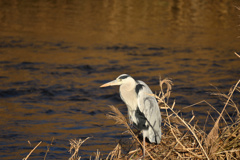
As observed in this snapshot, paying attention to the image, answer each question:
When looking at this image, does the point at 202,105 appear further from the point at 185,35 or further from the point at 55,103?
the point at 185,35

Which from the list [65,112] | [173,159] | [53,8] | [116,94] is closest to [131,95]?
[173,159]

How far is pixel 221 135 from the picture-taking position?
4.29m

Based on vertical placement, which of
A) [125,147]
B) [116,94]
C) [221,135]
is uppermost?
[221,135]

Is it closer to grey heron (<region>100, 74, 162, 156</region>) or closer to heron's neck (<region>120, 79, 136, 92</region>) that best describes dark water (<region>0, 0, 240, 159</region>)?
grey heron (<region>100, 74, 162, 156</region>)

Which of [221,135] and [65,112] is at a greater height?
[221,135]

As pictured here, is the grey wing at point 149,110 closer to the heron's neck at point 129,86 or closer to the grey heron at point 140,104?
the grey heron at point 140,104

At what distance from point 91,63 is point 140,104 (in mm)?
7468

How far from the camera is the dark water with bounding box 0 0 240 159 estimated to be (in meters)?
8.28

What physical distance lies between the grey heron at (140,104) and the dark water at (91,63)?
1689mm

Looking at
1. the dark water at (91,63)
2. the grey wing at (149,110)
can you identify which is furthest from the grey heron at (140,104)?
the dark water at (91,63)

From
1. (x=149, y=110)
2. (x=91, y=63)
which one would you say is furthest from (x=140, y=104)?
(x=91, y=63)

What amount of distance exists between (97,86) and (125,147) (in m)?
6.01

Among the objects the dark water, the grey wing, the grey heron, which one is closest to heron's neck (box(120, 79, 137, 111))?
the grey heron

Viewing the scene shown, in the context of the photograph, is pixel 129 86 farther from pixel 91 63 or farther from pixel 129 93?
pixel 91 63
